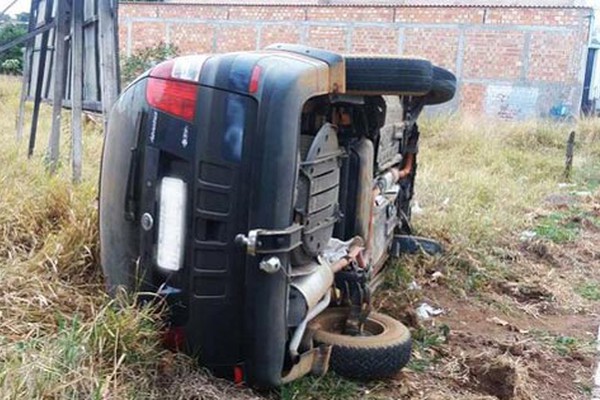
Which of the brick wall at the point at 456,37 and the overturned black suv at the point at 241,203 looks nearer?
the overturned black suv at the point at 241,203

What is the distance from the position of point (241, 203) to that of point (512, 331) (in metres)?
2.14

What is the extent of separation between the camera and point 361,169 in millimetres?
2629

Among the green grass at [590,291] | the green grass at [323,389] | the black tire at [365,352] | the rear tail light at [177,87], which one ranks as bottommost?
the green grass at [590,291]

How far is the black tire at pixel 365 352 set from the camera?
2.42m

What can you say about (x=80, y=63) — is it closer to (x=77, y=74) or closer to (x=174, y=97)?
(x=77, y=74)

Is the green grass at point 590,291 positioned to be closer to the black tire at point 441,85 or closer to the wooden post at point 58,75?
the black tire at point 441,85

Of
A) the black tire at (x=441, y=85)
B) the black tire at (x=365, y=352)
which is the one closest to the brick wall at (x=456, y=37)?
the black tire at (x=441, y=85)

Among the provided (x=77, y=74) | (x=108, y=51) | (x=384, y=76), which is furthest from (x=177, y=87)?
→ (x=77, y=74)

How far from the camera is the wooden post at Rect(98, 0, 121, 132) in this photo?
4.04 m

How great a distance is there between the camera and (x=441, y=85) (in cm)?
353

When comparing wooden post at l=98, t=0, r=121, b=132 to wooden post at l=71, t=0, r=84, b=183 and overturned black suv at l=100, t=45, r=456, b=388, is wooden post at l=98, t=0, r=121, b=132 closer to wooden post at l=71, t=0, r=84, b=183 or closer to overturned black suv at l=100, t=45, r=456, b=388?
wooden post at l=71, t=0, r=84, b=183

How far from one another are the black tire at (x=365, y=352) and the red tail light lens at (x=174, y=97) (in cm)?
94

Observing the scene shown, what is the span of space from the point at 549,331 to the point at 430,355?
3.08 ft

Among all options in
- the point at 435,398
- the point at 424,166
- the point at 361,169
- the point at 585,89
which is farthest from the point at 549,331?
the point at 585,89
